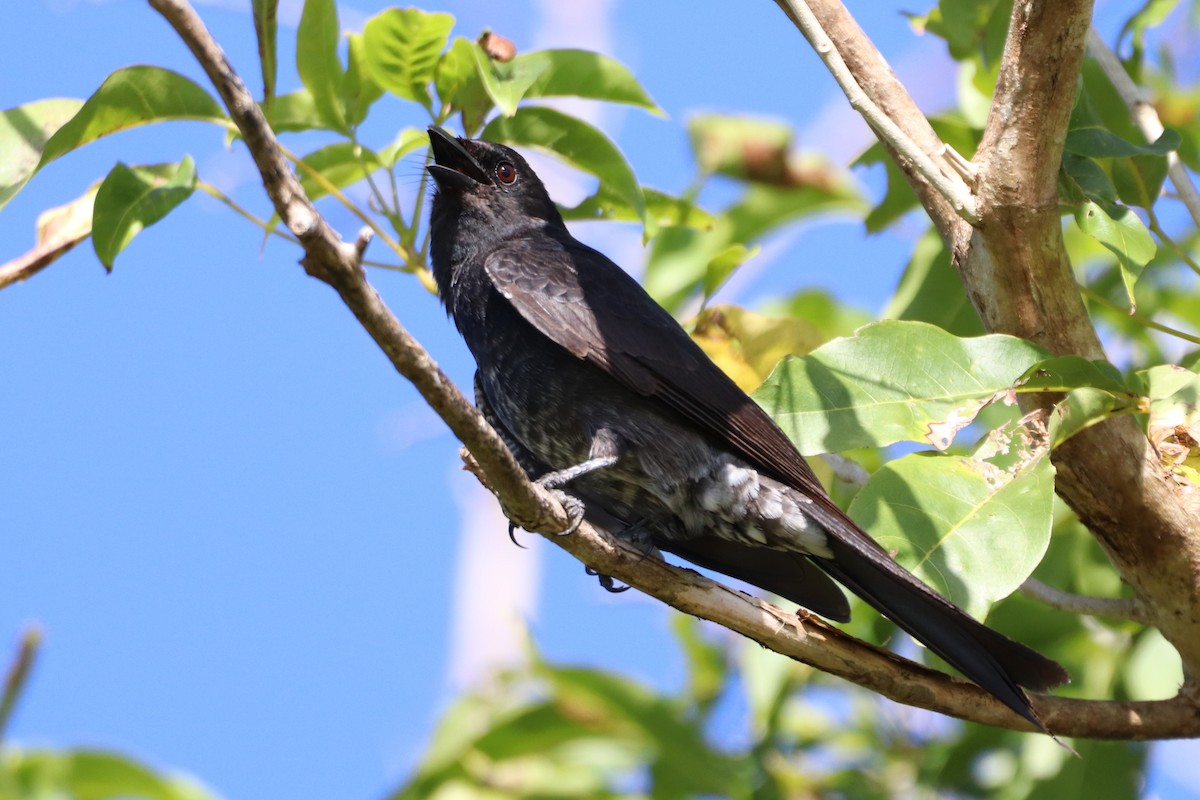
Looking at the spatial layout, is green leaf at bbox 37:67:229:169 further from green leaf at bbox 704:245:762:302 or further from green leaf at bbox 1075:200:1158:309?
green leaf at bbox 1075:200:1158:309

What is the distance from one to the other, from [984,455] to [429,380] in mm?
1339

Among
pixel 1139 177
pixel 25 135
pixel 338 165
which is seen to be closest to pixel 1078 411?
pixel 1139 177

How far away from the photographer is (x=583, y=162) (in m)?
3.75

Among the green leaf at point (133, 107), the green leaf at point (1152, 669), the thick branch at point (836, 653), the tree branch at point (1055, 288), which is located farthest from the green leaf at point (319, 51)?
the green leaf at point (1152, 669)

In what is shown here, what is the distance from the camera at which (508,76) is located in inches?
131

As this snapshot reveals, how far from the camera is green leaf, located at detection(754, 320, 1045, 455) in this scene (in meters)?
2.79

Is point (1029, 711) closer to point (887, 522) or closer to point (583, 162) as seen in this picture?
point (887, 522)

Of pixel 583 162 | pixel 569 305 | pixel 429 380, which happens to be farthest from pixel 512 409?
pixel 429 380

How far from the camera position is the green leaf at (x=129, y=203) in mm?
3111

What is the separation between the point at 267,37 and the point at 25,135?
788 mm

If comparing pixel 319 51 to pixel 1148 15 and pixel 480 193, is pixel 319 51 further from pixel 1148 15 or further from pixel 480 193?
pixel 1148 15

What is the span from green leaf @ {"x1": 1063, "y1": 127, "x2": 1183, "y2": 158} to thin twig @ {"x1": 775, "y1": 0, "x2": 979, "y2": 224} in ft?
0.97

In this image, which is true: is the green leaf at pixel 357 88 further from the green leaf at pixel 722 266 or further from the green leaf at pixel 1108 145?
the green leaf at pixel 1108 145

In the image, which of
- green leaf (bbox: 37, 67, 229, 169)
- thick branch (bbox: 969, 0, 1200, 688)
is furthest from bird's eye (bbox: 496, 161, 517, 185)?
thick branch (bbox: 969, 0, 1200, 688)
